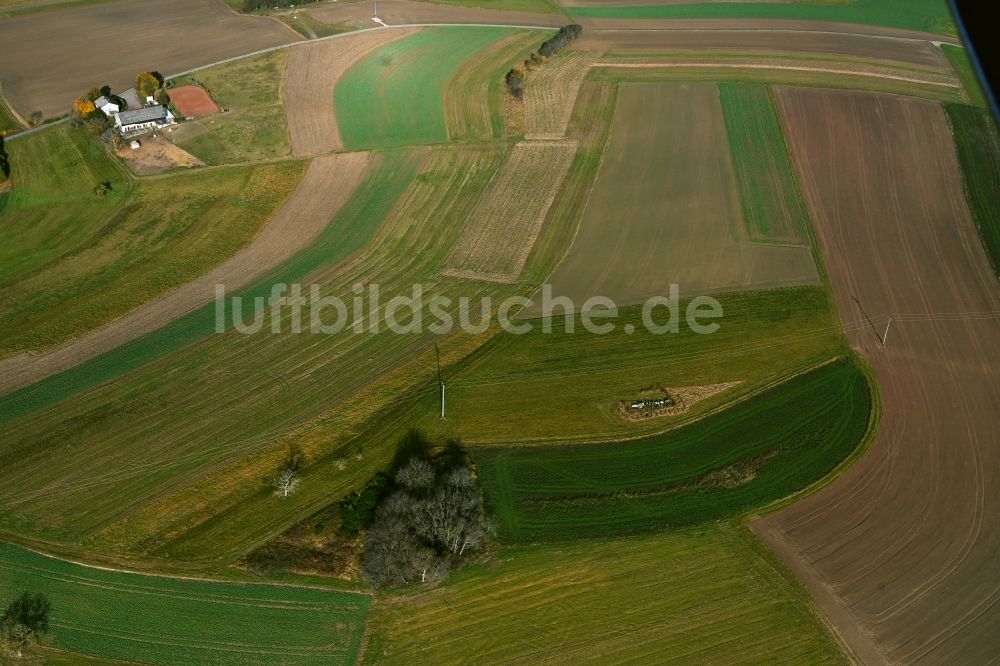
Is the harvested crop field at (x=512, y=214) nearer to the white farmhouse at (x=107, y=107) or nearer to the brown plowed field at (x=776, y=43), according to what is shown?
the brown plowed field at (x=776, y=43)

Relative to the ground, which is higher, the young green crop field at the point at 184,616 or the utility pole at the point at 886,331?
the utility pole at the point at 886,331

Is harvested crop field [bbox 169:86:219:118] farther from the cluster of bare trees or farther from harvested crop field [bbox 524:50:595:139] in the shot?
the cluster of bare trees

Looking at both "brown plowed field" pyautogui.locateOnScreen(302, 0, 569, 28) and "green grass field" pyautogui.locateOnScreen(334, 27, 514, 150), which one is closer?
"green grass field" pyautogui.locateOnScreen(334, 27, 514, 150)

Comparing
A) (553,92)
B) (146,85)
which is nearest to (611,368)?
(553,92)

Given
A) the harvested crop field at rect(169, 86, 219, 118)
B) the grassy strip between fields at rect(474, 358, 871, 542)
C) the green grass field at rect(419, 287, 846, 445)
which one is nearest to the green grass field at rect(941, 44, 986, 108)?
the green grass field at rect(419, 287, 846, 445)

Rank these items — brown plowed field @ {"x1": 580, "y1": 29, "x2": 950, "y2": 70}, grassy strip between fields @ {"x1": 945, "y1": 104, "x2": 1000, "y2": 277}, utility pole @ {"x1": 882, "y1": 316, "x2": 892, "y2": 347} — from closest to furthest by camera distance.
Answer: utility pole @ {"x1": 882, "y1": 316, "x2": 892, "y2": 347}, grassy strip between fields @ {"x1": 945, "y1": 104, "x2": 1000, "y2": 277}, brown plowed field @ {"x1": 580, "y1": 29, "x2": 950, "y2": 70}

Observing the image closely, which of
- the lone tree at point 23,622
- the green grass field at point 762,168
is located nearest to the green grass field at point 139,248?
the lone tree at point 23,622

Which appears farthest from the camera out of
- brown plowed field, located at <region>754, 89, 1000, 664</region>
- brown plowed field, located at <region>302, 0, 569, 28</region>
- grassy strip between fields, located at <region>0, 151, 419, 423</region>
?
brown plowed field, located at <region>302, 0, 569, 28</region>
